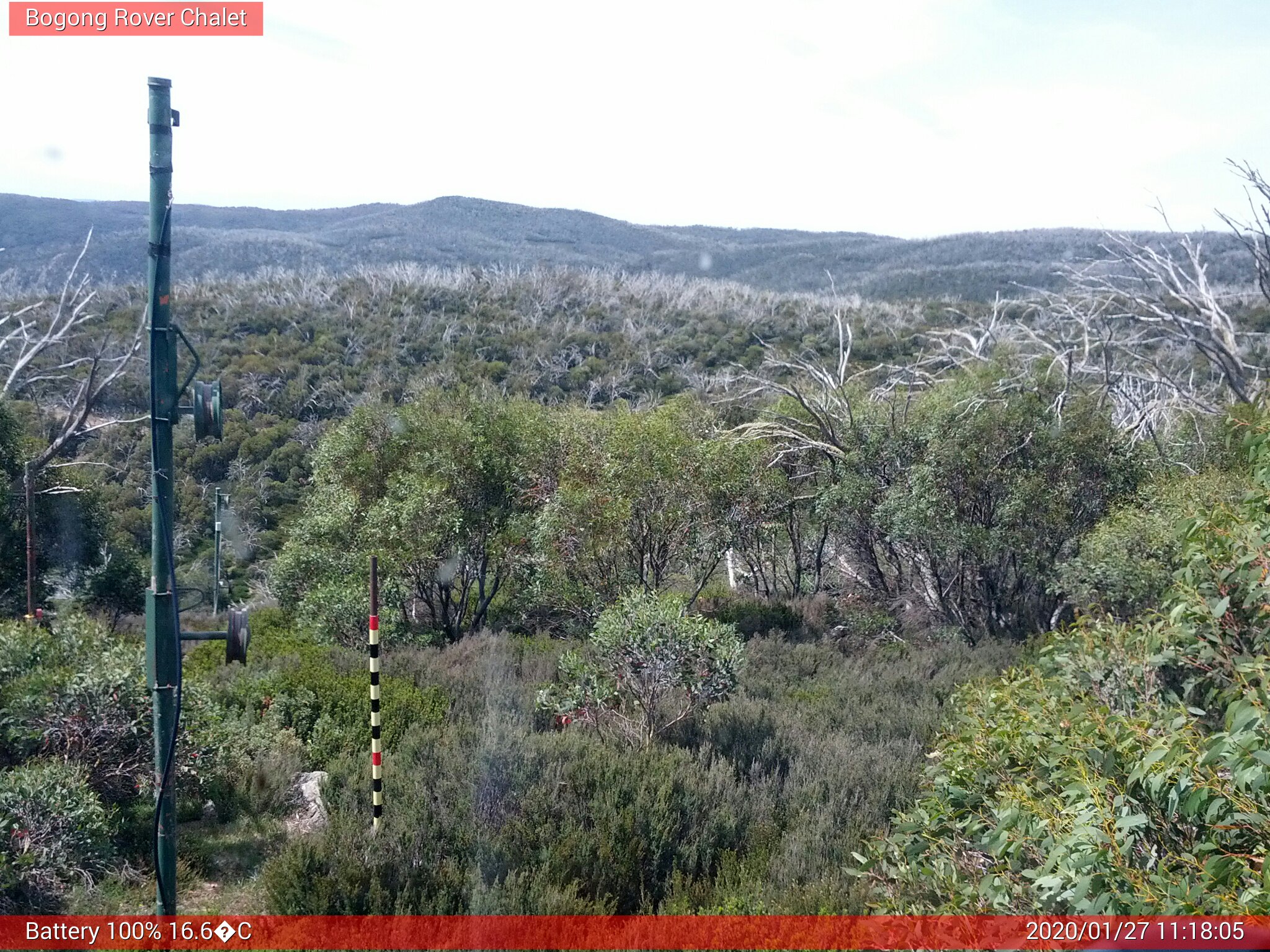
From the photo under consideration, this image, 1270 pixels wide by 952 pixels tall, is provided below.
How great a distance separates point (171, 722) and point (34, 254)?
43316 millimetres

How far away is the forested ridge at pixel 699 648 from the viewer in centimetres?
390

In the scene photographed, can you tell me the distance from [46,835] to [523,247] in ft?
220

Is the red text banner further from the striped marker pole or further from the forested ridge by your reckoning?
the striped marker pole

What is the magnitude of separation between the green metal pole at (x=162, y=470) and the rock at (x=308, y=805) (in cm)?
169

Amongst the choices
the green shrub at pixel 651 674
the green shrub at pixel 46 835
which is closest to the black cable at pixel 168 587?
the green shrub at pixel 46 835

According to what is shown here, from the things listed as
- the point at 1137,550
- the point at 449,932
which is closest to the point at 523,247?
the point at 1137,550

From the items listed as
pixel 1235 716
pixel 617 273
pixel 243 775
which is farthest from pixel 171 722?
pixel 617 273

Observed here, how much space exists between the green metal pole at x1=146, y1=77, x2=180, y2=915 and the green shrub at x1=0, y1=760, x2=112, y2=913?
44.9 inches

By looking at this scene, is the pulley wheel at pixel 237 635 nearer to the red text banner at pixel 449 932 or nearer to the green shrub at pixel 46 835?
the red text banner at pixel 449 932

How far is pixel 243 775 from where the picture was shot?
6973 mm

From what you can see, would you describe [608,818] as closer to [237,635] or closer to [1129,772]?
[237,635]

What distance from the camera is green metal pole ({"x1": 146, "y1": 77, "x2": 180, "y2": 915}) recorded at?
13.6 feet

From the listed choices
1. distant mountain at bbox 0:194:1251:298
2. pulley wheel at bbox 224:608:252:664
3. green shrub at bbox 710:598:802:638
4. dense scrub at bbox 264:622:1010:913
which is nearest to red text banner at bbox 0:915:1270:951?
dense scrub at bbox 264:622:1010:913

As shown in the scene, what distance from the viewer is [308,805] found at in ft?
22.5
